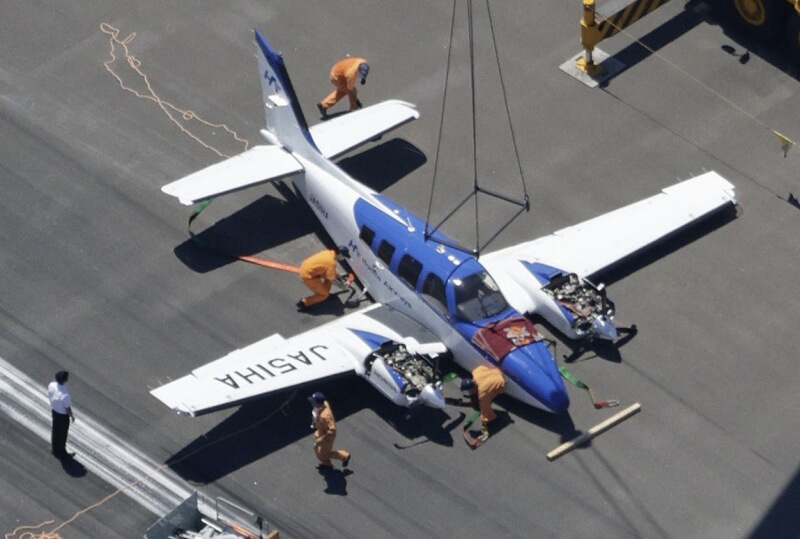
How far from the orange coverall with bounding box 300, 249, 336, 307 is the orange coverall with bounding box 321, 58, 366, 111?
204 inches

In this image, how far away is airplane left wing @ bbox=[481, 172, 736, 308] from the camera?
29.8 m

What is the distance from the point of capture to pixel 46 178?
3262 cm

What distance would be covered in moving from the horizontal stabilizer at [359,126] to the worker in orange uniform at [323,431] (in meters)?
6.29

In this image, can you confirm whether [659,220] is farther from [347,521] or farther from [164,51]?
[164,51]

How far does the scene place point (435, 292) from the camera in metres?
28.5


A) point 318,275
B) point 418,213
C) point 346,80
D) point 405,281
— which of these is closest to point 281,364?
point 318,275

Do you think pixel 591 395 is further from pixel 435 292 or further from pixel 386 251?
pixel 386 251

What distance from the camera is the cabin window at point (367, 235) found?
29.7 meters

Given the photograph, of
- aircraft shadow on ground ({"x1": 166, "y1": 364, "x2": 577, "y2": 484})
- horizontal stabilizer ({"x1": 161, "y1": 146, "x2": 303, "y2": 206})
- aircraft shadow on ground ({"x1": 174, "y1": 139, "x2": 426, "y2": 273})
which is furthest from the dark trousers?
horizontal stabilizer ({"x1": 161, "y1": 146, "x2": 303, "y2": 206})

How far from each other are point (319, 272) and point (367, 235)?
107 cm

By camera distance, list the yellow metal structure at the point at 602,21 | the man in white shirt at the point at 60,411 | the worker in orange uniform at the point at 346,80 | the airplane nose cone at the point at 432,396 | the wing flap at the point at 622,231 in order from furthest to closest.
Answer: the yellow metal structure at the point at 602,21, the worker in orange uniform at the point at 346,80, the wing flap at the point at 622,231, the airplane nose cone at the point at 432,396, the man in white shirt at the point at 60,411

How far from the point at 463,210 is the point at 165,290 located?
5.74 meters

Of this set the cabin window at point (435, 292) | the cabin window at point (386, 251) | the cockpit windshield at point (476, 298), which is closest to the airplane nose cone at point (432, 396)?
the cockpit windshield at point (476, 298)

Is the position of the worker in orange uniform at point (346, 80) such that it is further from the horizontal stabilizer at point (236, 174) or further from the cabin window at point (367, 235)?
the cabin window at point (367, 235)
